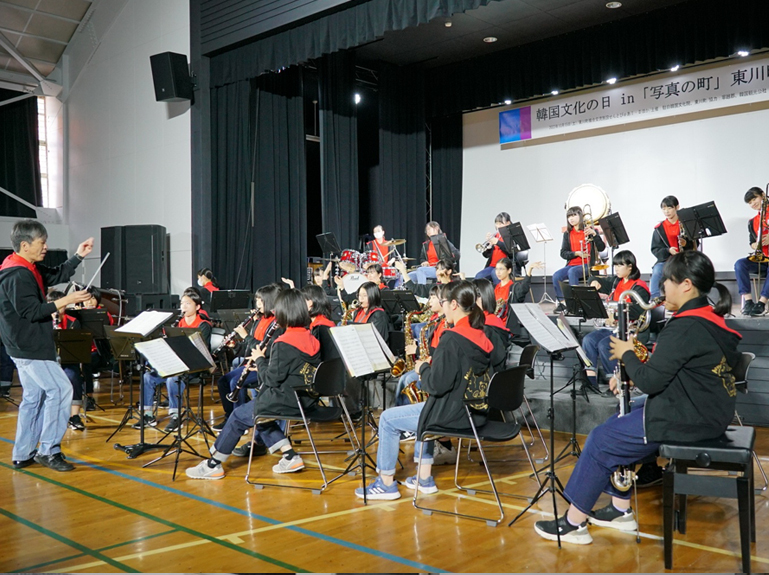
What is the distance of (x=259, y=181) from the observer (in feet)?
38.9

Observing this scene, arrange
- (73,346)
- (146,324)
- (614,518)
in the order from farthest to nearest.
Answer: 1. (73,346)
2. (146,324)
3. (614,518)

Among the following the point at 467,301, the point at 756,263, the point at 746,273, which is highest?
the point at 756,263

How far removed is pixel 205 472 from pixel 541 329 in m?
2.52

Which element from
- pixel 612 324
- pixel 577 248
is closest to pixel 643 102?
pixel 577 248

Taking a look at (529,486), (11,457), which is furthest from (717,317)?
(11,457)

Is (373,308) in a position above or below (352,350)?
above

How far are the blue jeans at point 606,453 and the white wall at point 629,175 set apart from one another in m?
7.88

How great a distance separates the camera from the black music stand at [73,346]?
22.6ft

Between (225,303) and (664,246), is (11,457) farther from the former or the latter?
(664,246)

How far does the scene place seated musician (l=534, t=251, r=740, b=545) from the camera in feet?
10.4

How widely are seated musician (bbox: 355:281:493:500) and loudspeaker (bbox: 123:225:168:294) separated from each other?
8130 millimetres

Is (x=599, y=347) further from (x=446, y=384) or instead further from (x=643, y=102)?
(x=643, y=102)

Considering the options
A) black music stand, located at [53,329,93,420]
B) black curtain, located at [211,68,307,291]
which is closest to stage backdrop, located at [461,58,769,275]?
black curtain, located at [211,68,307,291]

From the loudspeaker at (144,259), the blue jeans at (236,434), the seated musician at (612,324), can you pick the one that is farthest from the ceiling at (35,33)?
the seated musician at (612,324)
